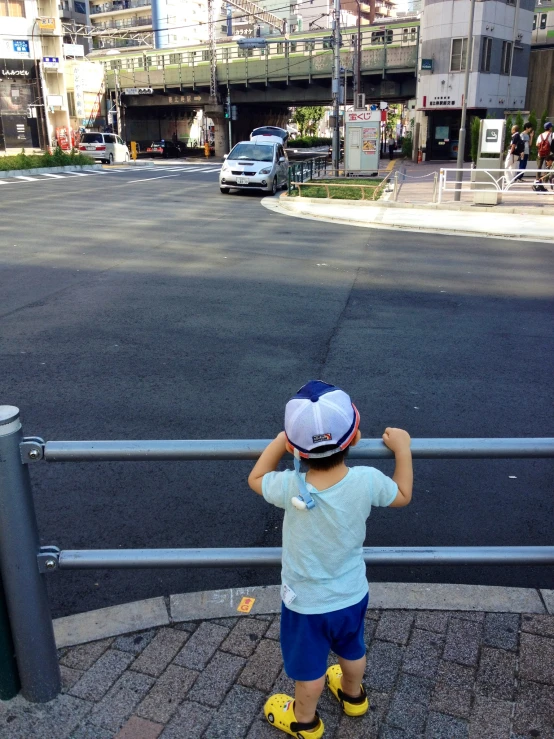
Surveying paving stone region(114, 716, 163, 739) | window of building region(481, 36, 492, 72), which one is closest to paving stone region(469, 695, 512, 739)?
paving stone region(114, 716, 163, 739)

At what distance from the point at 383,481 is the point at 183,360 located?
511cm

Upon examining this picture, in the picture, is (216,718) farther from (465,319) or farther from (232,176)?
(232,176)

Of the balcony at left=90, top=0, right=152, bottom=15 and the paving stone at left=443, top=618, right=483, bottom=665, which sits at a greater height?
the balcony at left=90, top=0, right=152, bottom=15

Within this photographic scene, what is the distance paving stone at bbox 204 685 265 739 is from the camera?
266cm

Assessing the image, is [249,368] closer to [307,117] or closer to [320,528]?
[320,528]

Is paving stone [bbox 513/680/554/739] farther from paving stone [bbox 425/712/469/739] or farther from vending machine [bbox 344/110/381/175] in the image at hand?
vending machine [bbox 344/110/381/175]

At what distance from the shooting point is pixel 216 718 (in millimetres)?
2725

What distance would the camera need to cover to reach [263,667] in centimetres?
299

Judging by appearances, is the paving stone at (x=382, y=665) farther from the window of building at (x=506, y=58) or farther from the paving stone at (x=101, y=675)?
the window of building at (x=506, y=58)

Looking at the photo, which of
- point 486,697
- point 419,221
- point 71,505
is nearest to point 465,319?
point 71,505

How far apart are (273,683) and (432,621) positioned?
84 centimetres

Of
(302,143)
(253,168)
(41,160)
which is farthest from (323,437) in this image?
(302,143)

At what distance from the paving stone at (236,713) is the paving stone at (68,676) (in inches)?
24.5

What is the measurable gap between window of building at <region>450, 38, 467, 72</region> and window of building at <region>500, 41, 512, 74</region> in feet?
9.66
